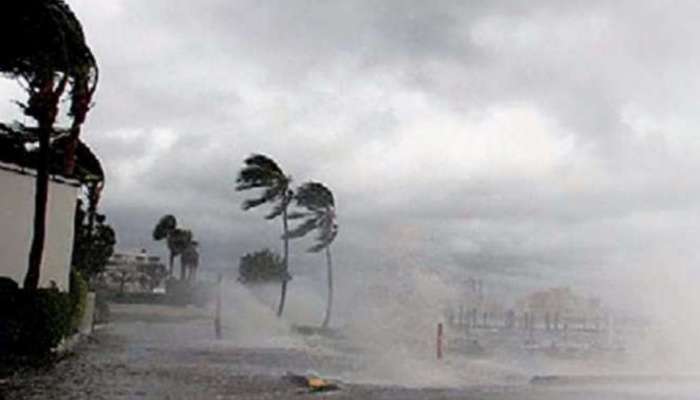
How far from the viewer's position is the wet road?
15.7 m

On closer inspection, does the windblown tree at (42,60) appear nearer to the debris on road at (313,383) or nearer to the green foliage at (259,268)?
the debris on road at (313,383)

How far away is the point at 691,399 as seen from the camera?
18.4 meters

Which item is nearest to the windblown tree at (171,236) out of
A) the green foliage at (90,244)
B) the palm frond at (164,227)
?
the palm frond at (164,227)

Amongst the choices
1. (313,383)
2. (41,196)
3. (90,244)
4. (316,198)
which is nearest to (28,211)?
(41,196)

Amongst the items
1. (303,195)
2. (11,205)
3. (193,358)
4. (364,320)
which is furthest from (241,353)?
(303,195)

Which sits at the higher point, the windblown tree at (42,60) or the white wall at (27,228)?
the windblown tree at (42,60)

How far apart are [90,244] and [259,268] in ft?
185

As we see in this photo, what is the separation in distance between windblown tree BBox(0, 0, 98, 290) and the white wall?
4510 millimetres

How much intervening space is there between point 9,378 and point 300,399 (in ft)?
17.7

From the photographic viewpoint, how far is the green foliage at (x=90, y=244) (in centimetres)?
4144

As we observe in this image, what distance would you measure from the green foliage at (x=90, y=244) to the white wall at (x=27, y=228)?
5786 millimetres

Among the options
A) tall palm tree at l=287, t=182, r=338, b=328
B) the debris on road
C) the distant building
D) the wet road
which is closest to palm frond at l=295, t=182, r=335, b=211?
tall palm tree at l=287, t=182, r=338, b=328

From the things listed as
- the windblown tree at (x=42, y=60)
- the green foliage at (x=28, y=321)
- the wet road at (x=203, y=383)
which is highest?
the windblown tree at (x=42, y=60)

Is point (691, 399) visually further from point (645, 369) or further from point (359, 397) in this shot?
point (645, 369)
